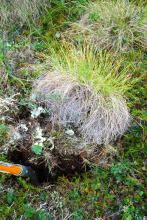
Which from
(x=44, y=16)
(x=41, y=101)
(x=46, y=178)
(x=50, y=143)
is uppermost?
(x=44, y=16)

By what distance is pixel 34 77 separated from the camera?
3.76 m

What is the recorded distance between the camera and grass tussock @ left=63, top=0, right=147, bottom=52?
13.2ft

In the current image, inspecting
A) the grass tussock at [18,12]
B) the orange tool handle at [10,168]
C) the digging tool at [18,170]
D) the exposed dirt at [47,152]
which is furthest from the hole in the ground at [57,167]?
the grass tussock at [18,12]

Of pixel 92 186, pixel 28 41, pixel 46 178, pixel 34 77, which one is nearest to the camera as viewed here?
pixel 92 186

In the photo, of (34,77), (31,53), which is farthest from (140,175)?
(31,53)

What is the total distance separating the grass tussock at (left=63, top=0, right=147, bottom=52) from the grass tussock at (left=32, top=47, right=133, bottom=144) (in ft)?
1.05

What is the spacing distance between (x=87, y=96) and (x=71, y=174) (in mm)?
702

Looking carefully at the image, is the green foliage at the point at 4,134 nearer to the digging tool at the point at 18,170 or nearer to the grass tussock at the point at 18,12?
the digging tool at the point at 18,170

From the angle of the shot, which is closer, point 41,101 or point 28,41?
point 41,101

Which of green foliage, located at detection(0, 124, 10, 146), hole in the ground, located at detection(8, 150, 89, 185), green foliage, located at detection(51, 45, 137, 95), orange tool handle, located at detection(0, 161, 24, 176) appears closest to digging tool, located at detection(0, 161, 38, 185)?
orange tool handle, located at detection(0, 161, 24, 176)

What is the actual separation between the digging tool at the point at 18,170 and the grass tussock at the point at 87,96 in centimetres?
49

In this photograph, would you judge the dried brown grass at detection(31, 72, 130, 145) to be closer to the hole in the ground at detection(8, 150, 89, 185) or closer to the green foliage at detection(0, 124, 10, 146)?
the hole in the ground at detection(8, 150, 89, 185)

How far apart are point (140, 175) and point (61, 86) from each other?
103cm

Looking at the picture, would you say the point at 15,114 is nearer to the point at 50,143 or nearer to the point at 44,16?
the point at 50,143
